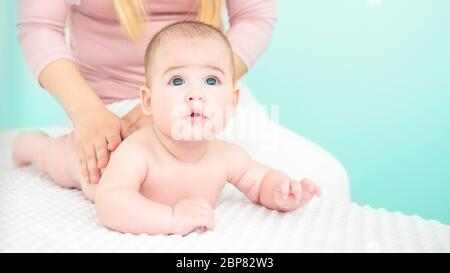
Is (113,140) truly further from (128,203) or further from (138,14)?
(138,14)

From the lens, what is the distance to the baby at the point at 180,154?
70cm

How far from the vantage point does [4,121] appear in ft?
2.79

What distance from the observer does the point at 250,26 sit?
99cm

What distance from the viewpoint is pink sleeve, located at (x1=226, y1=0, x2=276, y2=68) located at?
98 centimetres

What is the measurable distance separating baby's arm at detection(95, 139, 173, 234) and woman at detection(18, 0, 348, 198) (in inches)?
2.4

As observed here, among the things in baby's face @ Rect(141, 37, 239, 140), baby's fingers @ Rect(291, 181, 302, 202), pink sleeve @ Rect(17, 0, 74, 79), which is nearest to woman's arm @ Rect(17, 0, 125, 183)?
pink sleeve @ Rect(17, 0, 74, 79)

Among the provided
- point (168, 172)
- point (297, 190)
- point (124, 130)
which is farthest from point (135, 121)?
point (297, 190)

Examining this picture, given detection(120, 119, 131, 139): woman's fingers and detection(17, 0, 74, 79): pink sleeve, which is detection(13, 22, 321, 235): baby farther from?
detection(17, 0, 74, 79): pink sleeve

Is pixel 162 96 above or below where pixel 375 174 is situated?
above

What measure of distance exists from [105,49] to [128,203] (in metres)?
0.40
